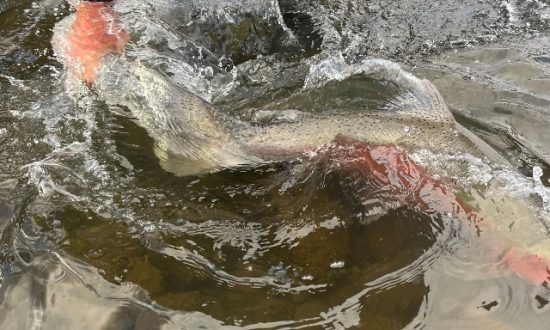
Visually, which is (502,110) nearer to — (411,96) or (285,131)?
(411,96)

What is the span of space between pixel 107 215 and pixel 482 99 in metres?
3.06

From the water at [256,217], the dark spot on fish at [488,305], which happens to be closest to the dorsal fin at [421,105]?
the water at [256,217]

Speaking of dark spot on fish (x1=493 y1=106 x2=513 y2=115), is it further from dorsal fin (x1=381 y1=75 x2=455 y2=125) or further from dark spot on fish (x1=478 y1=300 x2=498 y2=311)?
dark spot on fish (x1=478 y1=300 x2=498 y2=311)

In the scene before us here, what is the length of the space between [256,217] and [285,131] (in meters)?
0.58

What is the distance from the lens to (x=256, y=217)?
3.45 metres

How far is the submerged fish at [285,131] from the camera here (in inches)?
140

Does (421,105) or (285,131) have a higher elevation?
(421,105)

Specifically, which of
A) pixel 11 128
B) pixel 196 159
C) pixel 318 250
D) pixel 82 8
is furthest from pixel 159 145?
pixel 82 8

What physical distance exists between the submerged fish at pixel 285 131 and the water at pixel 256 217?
10cm

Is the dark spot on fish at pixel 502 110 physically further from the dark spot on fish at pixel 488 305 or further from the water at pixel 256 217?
the dark spot on fish at pixel 488 305

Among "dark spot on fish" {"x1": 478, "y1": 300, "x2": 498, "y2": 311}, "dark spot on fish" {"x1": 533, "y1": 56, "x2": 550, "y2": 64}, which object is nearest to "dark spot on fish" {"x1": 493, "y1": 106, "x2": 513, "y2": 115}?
"dark spot on fish" {"x1": 533, "y1": 56, "x2": 550, "y2": 64}

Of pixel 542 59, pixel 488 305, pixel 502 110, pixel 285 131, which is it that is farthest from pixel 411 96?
pixel 542 59

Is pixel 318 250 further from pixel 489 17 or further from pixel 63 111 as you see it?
pixel 489 17

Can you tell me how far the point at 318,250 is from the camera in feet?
10.8
